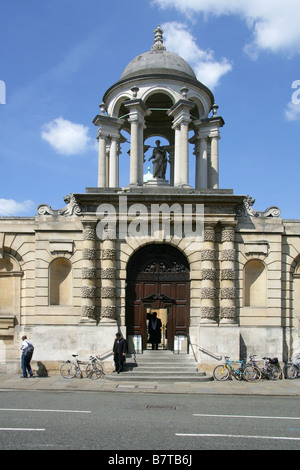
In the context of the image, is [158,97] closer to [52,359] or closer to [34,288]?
[34,288]

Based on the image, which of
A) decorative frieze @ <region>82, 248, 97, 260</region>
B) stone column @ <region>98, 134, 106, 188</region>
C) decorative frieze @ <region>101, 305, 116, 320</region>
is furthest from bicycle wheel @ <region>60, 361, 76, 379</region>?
stone column @ <region>98, 134, 106, 188</region>

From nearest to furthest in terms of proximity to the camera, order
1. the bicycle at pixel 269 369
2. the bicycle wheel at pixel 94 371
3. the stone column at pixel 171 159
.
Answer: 1. the bicycle wheel at pixel 94 371
2. the bicycle at pixel 269 369
3. the stone column at pixel 171 159

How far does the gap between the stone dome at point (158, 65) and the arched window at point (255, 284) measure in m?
9.15

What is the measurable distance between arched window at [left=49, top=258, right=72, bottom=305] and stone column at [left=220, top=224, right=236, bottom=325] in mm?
6399

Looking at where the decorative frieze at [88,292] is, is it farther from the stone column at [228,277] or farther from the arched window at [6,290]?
the stone column at [228,277]

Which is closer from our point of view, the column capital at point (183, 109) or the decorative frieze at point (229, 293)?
the decorative frieze at point (229, 293)

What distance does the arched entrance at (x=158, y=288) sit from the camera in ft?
72.4

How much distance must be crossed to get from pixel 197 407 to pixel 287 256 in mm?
10029

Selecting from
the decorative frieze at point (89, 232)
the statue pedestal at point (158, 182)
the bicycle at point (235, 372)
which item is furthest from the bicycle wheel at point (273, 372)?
the statue pedestal at point (158, 182)

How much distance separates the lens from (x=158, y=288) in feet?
72.9

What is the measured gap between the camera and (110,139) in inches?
967

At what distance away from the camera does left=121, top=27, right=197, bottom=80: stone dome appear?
936 inches

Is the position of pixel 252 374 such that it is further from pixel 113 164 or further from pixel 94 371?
pixel 113 164

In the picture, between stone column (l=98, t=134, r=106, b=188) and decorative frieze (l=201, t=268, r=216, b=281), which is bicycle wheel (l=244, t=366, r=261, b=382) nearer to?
decorative frieze (l=201, t=268, r=216, b=281)
